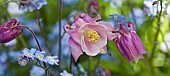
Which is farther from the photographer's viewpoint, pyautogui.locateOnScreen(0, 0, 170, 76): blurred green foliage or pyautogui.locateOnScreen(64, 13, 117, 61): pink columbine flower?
pyautogui.locateOnScreen(0, 0, 170, 76): blurred green foliage

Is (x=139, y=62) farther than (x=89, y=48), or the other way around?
(x=139, y=62)

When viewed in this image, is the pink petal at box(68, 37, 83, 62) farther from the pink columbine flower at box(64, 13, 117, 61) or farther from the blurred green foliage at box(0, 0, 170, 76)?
the blurred green foliage at box(0, 0, 170, 76)

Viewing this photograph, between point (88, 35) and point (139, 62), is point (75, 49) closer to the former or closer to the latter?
point (88, 35)

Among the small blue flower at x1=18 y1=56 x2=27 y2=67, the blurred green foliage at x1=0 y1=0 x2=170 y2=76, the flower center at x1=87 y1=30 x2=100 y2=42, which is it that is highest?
the flower center at x1=87 y1=30 x2=100 y2=42

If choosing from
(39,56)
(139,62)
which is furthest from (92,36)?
(139,62)

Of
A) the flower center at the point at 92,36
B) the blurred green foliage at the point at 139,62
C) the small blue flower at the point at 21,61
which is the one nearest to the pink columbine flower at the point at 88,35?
the flower center at the point at 92,36

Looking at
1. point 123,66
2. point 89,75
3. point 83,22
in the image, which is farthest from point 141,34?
point 83,22

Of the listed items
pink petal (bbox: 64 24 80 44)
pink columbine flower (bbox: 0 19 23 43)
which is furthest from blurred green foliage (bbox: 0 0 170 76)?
pink petal (bbox: 64 24 80 44)
